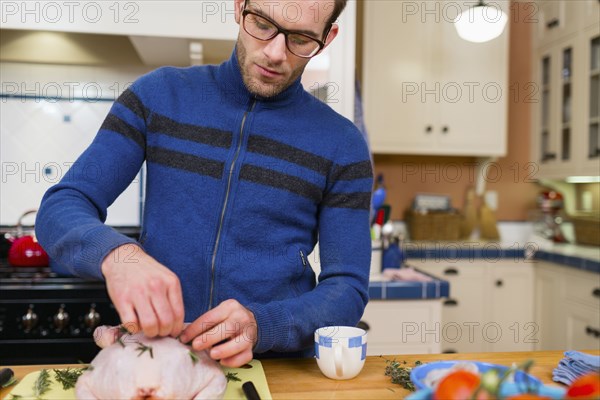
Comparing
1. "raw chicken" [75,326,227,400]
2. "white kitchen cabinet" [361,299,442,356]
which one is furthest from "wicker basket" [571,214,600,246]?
"raw chicken" [75,326,227,400]

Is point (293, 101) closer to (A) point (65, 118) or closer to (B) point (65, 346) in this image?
(B) point (65, 346)

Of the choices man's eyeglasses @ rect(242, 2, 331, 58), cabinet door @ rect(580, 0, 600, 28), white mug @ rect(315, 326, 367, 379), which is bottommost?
white mug @ rect(315, 326, 367, 379)

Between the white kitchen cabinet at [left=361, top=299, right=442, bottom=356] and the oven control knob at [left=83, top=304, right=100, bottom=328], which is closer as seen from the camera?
the oven control knob at [left=83, top=304, right=100, bottom=328]

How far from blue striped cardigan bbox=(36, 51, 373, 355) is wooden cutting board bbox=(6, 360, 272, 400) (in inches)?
5.0

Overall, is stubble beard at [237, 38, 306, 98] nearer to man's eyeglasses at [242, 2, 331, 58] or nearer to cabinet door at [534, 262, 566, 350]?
man's eyeglasses at [242, 2, 331, 58]

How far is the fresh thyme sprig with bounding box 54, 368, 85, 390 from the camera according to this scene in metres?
0.82

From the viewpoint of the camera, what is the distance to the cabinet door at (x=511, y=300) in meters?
3.24

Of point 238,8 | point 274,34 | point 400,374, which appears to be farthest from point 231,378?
point 238,8

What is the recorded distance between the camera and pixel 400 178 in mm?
3670

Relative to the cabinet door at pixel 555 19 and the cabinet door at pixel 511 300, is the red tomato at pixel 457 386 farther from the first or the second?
the cabinet door at pixel 555 19

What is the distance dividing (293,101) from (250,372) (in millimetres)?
575

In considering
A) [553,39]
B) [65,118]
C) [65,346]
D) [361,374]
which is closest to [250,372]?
[361,374]

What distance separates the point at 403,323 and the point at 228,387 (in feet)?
5.03

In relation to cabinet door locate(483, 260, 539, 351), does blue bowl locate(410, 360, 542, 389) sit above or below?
above
